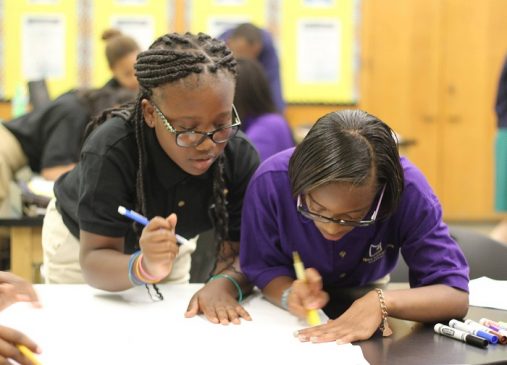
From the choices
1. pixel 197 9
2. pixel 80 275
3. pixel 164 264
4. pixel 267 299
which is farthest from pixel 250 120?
pixel 197 9

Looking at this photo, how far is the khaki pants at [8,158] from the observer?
279 cm

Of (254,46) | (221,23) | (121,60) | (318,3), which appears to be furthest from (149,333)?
(318,3)

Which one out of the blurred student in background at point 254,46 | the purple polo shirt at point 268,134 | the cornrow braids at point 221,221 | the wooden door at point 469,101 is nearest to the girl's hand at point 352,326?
the cornrow braids at point 221,221

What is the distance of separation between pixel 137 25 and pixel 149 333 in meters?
4.14

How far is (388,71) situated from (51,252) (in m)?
4.06

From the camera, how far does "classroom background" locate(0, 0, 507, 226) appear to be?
16.7 ft

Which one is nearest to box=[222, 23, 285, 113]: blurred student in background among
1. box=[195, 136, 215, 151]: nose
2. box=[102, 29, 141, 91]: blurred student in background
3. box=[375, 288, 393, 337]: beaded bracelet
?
box=[102, 29, 141, 91]: blurred student in background

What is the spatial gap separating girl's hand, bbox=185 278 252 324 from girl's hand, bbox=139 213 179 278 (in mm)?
141

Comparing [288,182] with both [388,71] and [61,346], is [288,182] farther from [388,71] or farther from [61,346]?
[388,71]

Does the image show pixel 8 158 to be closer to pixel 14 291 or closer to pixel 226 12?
pixel 14 291

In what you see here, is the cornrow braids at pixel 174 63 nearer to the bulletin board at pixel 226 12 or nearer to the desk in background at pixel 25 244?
the desk in background at pixel 25 244

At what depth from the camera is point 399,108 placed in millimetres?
5414

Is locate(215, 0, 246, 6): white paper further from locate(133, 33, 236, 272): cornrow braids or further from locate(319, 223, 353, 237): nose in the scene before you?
locate(319, 223, 353, 237): nose

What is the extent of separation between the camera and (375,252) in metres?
1.44
